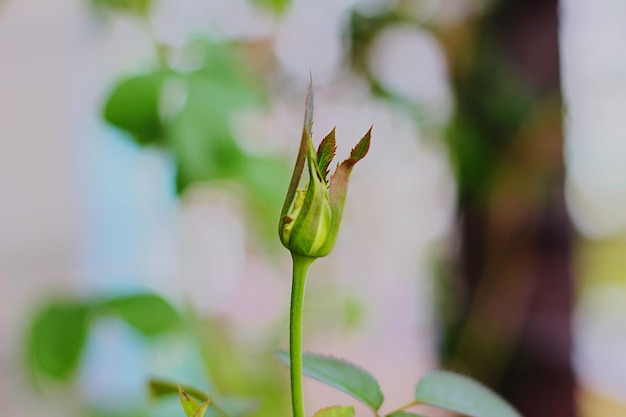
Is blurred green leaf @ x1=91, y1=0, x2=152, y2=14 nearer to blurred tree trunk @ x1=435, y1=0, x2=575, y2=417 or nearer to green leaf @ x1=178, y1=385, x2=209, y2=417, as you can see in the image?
blurred tree trunk @ x1=435, y1=0, x2=575, y2=417

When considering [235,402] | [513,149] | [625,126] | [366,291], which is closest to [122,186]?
[366,291]

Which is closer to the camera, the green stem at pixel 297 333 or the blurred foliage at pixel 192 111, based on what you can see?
the green stem at pixel 297 333

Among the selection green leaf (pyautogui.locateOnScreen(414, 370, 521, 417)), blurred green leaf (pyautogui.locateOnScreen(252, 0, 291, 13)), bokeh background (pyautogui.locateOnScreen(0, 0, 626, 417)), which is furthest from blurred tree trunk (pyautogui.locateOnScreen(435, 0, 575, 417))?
green leaf (pyautogui.locateOnScreen(414, 370, 521, 417))

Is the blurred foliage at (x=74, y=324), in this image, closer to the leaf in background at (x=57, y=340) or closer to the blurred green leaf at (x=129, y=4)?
the leaf in background at (x=57, y=340)

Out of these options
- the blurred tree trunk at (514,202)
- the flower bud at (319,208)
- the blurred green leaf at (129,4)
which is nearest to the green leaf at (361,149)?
the flower bud at (319,208)

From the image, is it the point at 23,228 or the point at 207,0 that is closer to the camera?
the point at 207,0

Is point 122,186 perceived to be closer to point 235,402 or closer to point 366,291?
point 366,291
